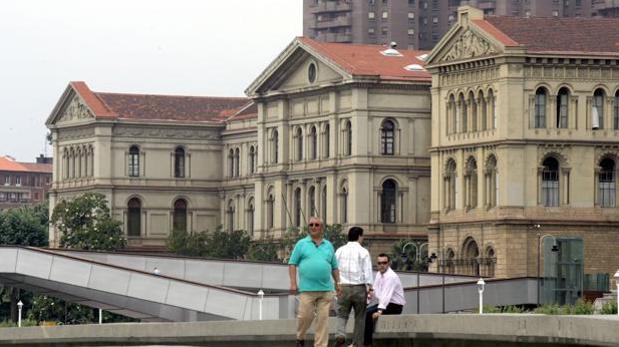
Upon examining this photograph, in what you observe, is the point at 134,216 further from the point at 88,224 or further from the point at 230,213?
the point at 88,224

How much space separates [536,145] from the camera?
14088 cm

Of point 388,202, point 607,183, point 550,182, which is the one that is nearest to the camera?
point 550,182

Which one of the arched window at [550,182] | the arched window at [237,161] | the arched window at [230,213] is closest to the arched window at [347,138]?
the arched window at [550,182]

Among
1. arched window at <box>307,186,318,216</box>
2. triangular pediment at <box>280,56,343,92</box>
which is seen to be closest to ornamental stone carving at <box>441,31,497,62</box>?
triangular pediment at <box>280,56,343,92</box>

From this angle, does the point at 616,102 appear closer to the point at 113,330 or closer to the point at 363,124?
the point at 363,124

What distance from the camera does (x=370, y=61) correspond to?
166500 mm

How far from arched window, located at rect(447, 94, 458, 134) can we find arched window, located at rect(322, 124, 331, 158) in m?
21.3

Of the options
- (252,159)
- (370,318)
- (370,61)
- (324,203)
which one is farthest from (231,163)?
(370,318)

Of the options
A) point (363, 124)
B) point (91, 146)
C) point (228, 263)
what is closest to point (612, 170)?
point (363, 124)

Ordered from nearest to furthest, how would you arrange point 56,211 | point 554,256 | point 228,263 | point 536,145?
point 228,263 < point 554,256 < point 536,145 < point 56,211

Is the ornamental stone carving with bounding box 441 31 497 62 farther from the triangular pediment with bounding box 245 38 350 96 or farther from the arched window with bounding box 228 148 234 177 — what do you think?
the arched window with bounding box 228 148 234 177

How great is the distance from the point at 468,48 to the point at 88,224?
4942 cm

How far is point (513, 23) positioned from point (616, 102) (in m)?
6.67

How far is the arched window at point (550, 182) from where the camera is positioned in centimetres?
14100
